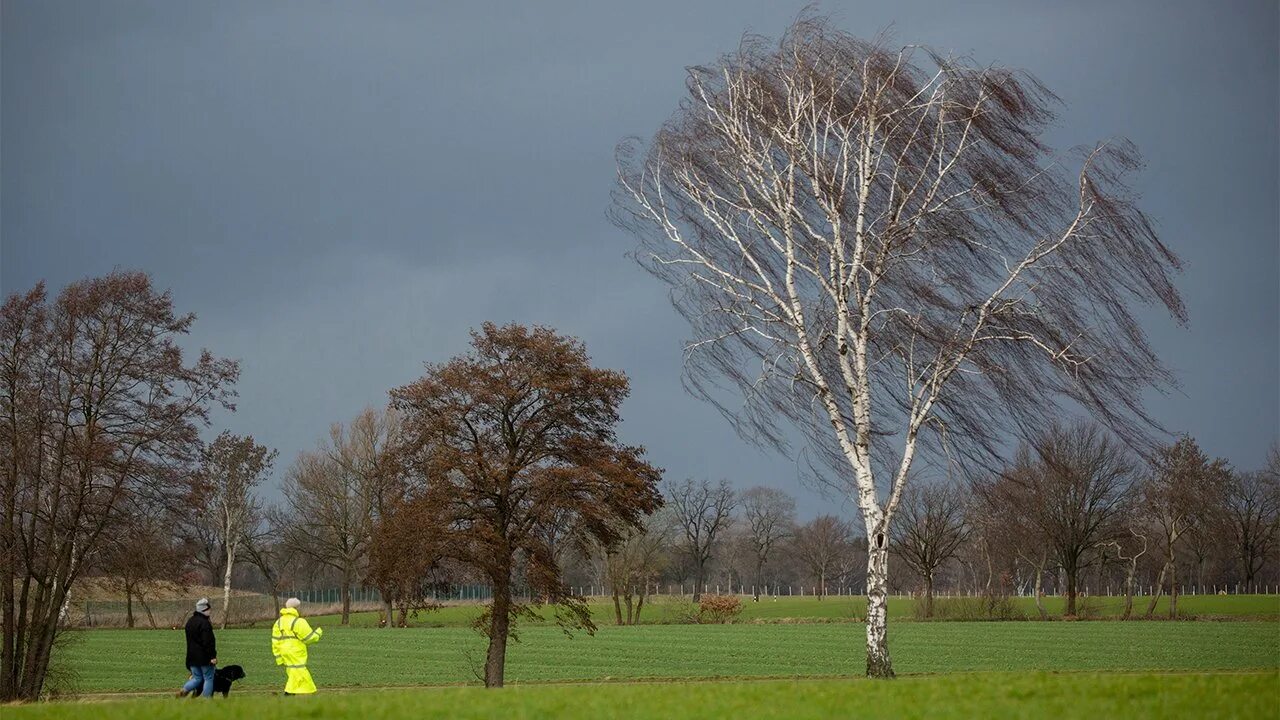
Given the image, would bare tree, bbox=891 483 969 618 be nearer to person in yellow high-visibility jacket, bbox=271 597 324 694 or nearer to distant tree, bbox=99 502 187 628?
distant tree, bbox=99 502 187 628

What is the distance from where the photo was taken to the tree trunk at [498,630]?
97.8ft

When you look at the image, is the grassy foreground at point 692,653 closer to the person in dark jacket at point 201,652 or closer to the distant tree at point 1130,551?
the distant tree at point 1130,551

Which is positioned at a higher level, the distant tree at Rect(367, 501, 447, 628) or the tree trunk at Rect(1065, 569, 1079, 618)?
the distant tree at Rect(367, 501, 447, 628)

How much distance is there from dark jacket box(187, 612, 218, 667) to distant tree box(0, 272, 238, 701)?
14.2 meters

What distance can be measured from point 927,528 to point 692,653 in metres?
35.6

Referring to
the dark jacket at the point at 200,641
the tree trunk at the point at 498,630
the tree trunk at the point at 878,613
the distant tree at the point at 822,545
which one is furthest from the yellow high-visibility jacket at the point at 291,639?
the distant tree at the point at 822,545

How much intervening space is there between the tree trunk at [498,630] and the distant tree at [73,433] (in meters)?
10.2

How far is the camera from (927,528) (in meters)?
79.4

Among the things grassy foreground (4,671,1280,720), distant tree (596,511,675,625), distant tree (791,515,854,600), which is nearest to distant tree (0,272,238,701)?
grassy foreground (4,671,1280,720)

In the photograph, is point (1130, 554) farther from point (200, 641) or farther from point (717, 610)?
point (200, 641)

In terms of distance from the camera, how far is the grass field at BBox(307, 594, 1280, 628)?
7450 centimetres

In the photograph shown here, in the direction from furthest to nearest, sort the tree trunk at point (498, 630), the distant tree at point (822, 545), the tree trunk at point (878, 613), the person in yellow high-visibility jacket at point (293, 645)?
the distant tree at point (822, 545) < the tree trunk at point (498, 630) < the tree trunk at point (878, 613) < the person in yellow high-visibility jacket at point (293, 645)

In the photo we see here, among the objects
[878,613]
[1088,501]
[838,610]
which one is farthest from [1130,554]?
[878,613]

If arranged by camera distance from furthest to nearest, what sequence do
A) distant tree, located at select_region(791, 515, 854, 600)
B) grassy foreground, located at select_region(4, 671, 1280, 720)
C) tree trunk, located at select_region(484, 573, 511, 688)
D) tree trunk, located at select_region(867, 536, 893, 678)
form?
distant tree, located at select_region(791, 515, 854, 600), tree trunk, located at select_region(484, 573, 511, 688), tree trunk, located at select_region(867, 536, 893, 678), grassy foreground, located at select_region(4, 671, 1280, 720)
